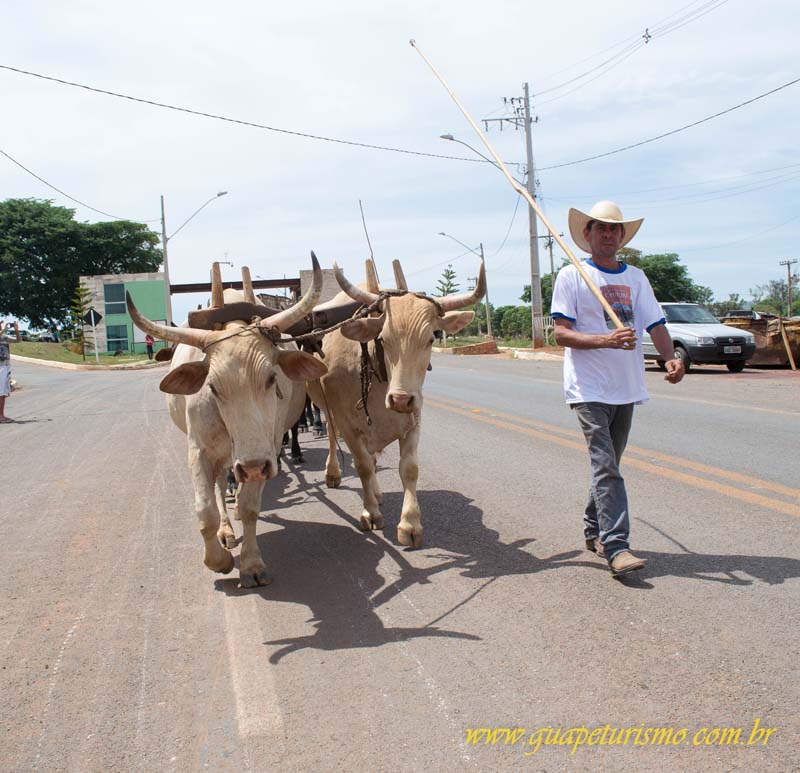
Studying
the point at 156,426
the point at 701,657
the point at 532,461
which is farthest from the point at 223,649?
the point at 156,426

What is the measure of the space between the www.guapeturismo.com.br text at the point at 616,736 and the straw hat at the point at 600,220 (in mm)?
3001

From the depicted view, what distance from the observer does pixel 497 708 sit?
3219 mm

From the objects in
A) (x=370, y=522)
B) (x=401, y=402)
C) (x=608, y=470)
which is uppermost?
(x=401, y=402)

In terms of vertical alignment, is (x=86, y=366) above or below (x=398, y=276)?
below

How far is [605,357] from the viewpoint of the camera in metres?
4.89

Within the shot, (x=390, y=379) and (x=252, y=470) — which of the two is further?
(x=390, y=379)

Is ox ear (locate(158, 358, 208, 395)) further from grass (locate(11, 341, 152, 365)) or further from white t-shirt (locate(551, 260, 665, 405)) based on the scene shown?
grass (locate(11, 341, 152, 365))

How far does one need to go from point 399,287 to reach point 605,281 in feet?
6.61

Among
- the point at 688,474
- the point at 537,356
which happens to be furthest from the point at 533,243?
the point at 688,474

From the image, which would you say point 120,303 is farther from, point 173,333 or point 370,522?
point 173,333

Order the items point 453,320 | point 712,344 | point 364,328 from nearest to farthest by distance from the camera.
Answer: point 364,328
point 453,320
point 712,344

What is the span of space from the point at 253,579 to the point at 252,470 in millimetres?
900

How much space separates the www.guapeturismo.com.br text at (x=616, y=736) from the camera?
9.52 ft

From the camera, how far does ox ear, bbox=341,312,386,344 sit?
5566 mm
